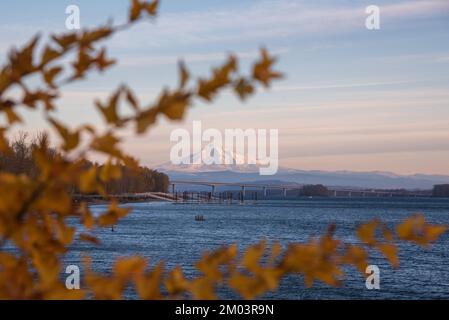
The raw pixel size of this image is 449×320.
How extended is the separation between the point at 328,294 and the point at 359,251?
2976 cm

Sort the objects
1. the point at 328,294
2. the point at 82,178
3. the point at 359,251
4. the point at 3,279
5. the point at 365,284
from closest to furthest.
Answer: the point at 82,178 < the point at 3,279 < the point at 359,251 < the point at 328,294 < the point at 365,284

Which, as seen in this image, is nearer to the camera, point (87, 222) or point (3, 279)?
point (3, 279)

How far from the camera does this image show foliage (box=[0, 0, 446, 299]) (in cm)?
131

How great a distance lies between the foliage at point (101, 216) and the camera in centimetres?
131

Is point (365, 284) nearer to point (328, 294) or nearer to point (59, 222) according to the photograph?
point (328, 294)

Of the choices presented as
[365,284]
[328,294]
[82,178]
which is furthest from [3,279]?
[365,284]

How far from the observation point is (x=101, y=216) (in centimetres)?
171

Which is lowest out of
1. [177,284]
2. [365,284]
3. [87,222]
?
[365,284]
